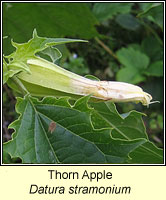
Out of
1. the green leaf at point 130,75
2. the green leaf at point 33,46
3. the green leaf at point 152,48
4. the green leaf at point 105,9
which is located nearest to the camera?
the green leaf at point 33,46

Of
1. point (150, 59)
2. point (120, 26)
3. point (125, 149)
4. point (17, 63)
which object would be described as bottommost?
point (125, 149)

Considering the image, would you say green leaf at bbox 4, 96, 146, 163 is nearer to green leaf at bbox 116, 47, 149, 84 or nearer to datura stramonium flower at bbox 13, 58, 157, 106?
datura stramonium flower at bbox 13, 58, 157, 106

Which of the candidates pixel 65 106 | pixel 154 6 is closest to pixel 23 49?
pixel 65 106

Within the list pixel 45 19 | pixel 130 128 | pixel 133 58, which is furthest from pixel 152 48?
pixel 130 128

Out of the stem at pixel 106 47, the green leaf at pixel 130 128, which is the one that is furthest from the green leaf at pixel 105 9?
the green leaf at pixel 130 128

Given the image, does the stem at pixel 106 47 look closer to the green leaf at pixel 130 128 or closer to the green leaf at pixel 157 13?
the green leaf at pixel 157 13

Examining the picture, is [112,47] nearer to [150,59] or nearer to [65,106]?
[150,59]

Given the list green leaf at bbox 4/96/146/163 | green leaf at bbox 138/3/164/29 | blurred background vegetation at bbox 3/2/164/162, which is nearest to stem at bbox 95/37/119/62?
blurred background vegetation at bbox 3/2/164/162

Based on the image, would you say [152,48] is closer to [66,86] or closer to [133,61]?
[133,61]
